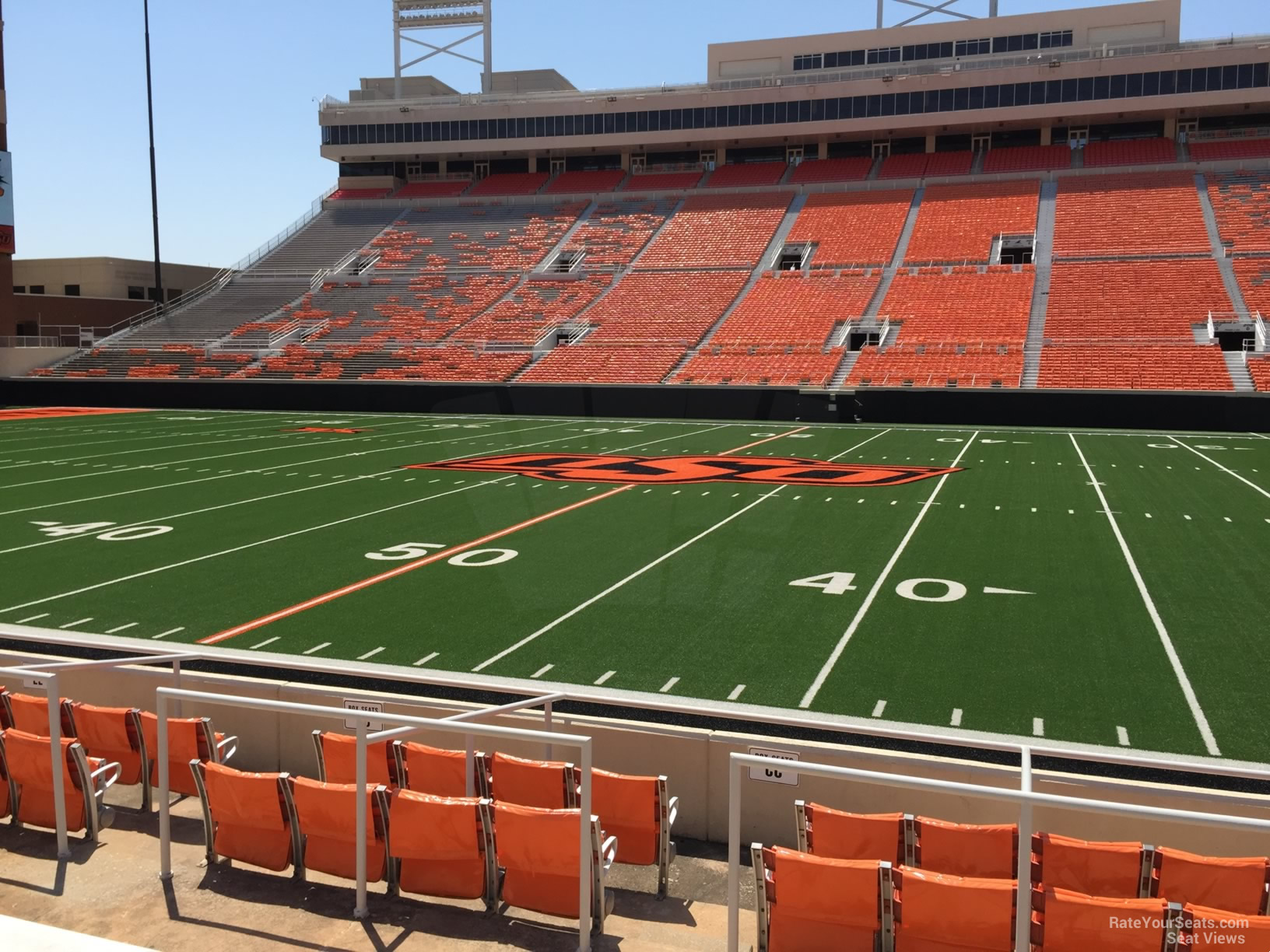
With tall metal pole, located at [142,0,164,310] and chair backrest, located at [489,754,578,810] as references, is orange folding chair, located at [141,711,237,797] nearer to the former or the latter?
chair backrest, located at [489,754,578,810]

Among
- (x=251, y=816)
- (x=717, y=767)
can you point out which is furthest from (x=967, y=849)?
(x=251, y=816)

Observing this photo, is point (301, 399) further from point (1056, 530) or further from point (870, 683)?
point (870, 683)

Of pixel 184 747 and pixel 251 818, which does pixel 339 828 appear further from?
pixel 184 747

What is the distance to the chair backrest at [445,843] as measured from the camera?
4.43 meters

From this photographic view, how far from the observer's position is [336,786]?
469 cm

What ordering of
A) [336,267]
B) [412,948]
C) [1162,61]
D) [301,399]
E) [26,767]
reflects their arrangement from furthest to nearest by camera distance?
[336,267] → [1162,61] → [301,399] → [26,767] → [412,948]

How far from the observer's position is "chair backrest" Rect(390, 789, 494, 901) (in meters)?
4.43

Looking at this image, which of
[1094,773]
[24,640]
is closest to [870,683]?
[1094,773]

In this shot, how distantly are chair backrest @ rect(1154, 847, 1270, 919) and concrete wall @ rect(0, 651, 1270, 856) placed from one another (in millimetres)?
179

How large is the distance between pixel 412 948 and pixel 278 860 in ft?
3.07

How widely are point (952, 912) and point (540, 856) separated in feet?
5.33

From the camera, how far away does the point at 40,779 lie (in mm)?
5113

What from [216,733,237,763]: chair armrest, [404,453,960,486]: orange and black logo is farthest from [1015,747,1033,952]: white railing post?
[404,453,960,486]: orange and black logo

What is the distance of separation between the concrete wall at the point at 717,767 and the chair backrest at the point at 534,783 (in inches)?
23.6
